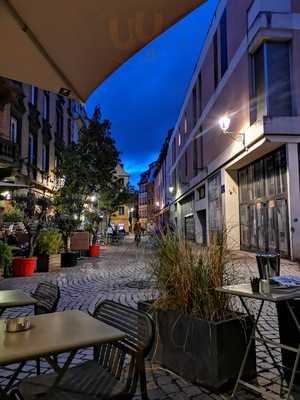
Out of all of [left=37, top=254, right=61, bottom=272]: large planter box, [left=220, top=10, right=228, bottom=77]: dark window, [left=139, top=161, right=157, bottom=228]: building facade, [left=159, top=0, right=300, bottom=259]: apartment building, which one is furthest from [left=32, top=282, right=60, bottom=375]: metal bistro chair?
[left=139, top=161, right=157, bottom=228]: building facade

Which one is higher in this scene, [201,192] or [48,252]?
[201,192]

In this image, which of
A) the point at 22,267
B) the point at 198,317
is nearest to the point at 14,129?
the point at 22,267

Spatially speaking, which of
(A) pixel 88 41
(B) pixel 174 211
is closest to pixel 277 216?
(A) pixel 88 41

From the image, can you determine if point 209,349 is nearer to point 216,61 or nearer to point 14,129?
point 14,129

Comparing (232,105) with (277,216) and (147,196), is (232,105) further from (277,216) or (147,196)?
(147,196)

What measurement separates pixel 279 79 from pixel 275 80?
16 centimetres

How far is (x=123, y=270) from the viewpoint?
10.0 m

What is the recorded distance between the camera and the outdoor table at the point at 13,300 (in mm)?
2723

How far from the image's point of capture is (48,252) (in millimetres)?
10000

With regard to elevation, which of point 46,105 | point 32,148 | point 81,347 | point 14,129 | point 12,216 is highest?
point 46,105

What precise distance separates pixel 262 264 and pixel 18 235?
34.7 feet

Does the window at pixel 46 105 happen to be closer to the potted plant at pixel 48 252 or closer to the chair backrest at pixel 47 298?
the potted plant at pixel 48 252

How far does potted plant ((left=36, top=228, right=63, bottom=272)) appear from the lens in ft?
31.9

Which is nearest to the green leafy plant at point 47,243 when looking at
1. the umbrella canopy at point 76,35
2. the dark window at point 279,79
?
the umbrella canopy at point 76,35
